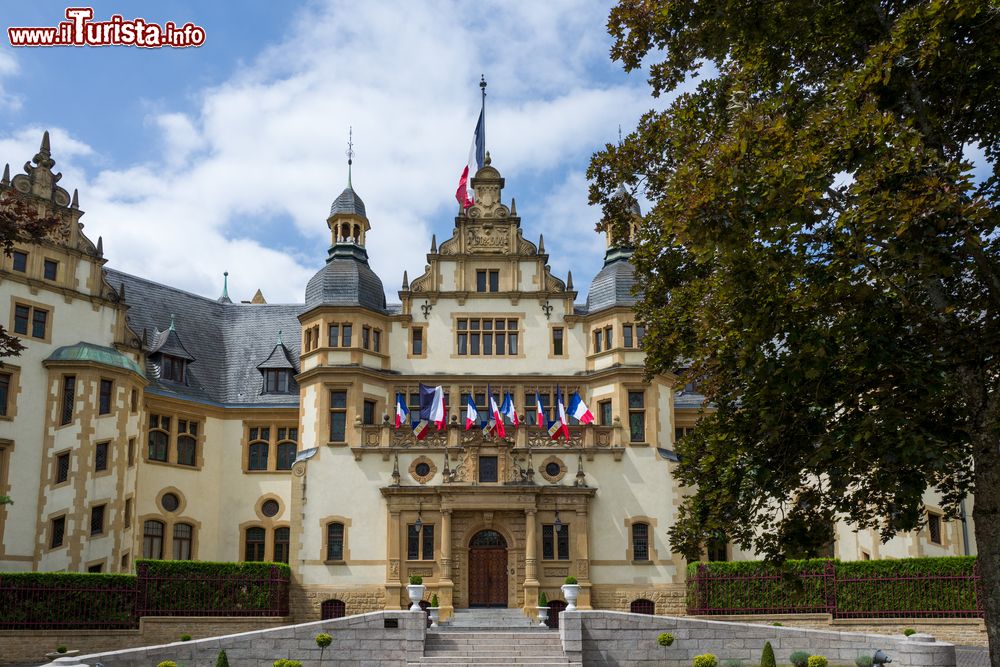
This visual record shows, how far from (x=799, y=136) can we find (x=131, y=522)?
1224 inches

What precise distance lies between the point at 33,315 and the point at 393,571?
53.1ft

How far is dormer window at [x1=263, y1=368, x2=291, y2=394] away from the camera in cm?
4334

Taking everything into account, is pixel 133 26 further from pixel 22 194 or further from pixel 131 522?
pixel 131 522

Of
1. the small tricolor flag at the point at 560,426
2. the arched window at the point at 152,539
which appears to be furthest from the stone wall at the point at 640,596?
the arched window at the point at 152,539

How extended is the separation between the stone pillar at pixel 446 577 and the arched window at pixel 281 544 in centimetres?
787

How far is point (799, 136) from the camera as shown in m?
15.0

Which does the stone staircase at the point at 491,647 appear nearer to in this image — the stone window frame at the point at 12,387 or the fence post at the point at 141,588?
the fence post at the point at 141,588

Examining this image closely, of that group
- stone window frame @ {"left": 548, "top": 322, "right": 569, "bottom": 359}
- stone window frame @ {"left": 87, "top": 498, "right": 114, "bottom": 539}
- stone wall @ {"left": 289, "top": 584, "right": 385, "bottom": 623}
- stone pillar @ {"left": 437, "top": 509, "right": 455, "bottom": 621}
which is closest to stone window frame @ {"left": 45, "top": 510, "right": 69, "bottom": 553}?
stone window frame @ {"left": 87, "top": 498, "right": 114, "bottom": 539}

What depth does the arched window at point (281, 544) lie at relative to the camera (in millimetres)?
41531

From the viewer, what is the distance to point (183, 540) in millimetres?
40688

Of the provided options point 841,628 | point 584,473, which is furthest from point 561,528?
point 841,628

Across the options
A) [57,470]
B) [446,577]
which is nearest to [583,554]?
[446,577]

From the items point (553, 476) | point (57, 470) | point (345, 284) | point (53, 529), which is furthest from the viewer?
point (345, 284)

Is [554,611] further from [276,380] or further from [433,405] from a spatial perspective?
[276,380]
